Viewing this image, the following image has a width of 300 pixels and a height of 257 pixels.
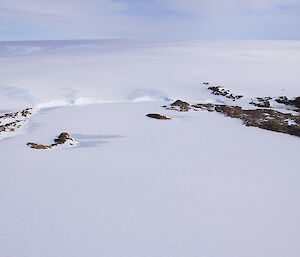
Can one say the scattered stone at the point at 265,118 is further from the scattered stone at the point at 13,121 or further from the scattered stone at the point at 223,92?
the scattered stone at the point at 13,121

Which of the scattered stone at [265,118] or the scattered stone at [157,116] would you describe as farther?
the scattered stone at [157,116]

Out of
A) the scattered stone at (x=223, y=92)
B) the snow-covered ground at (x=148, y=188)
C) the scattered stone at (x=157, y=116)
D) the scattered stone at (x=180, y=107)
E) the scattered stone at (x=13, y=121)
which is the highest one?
the scattered stone at (x=223, y=92)

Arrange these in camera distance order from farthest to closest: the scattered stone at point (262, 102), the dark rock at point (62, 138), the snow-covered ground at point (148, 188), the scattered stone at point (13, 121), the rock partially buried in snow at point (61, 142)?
the scattered stone at point (262, 102) < the scattered stone at point (13, 121) < the dark rock at point (62, 138) < the rock partially buried in snow at point (61, 142) < the snow-covered ground at point (148, 188)

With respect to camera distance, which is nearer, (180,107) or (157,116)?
(157,116)

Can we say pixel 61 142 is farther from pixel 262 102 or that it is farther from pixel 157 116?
pixel 262 102

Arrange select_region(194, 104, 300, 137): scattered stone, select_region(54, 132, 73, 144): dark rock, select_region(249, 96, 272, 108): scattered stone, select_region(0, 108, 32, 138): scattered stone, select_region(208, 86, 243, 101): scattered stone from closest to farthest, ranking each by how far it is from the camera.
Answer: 1. select_region(54, 132, 73, 144): dark rock
2. select_region(0, 108, 32, 138): scattered stone
3. select_region(194, 104, 300, 137): scattered stone
4. select_region(249, 96, 272, 108): scattered stone
5. select_region(208, 86, 243, 101): scattered stone

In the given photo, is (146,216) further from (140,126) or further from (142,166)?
(140,126)

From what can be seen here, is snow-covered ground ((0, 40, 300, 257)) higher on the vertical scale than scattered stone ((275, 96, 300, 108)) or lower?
lower

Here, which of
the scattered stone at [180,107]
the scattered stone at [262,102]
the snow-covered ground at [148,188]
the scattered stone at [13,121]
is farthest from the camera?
the scattered stone at [262,102]

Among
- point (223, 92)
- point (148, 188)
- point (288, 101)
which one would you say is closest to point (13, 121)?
point (148, 188)

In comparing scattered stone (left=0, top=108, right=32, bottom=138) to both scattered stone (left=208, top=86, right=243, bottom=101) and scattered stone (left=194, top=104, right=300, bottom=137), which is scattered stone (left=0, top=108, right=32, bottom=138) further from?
scattered stone (left=208, top=86, right=243, bottom=101)

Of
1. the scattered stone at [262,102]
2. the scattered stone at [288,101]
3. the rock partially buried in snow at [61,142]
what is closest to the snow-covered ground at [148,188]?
the rock partially buried in snow at [61,142]

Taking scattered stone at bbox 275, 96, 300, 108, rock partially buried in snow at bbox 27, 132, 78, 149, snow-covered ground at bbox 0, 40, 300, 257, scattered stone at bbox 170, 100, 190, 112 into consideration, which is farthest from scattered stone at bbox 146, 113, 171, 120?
scattered stone at bbox 275, 96, 300, 108

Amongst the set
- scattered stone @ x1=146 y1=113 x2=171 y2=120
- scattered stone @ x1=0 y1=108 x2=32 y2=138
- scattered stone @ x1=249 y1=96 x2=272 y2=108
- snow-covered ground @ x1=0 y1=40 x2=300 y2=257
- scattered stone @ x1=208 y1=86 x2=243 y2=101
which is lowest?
snow-covered ground @ x1=0 y1=40 x2=300 y2=257
